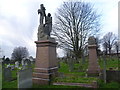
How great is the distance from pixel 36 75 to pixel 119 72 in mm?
5101

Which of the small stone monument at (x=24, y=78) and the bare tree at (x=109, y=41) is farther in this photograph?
the bare tree at (x=109, y=41)

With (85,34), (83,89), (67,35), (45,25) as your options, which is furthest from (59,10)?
(83,89)

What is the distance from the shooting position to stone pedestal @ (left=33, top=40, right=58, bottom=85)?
6.63 m

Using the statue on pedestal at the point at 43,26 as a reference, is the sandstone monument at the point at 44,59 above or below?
below

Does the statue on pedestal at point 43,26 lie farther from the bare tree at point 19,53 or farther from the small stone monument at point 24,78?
the bare tree at point 19,53

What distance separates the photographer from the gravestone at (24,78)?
15.7 ft

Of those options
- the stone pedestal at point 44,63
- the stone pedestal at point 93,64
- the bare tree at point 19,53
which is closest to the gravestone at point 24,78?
the stone pedestal at point 44,63

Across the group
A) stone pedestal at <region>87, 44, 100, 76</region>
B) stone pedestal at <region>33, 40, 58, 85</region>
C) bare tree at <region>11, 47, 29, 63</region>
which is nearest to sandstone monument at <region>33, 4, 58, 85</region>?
stone pedestal at <region>33, 40, 58, 85</region>

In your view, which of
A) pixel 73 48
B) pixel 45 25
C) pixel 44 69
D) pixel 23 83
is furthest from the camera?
pixel 73 48

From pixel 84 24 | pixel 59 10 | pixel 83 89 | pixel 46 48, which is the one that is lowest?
pixel 83 89

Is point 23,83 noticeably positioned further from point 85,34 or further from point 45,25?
point 85,34

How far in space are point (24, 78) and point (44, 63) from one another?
6.27ft

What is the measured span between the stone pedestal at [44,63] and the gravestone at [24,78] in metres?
1.25

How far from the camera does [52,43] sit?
7.21 m
